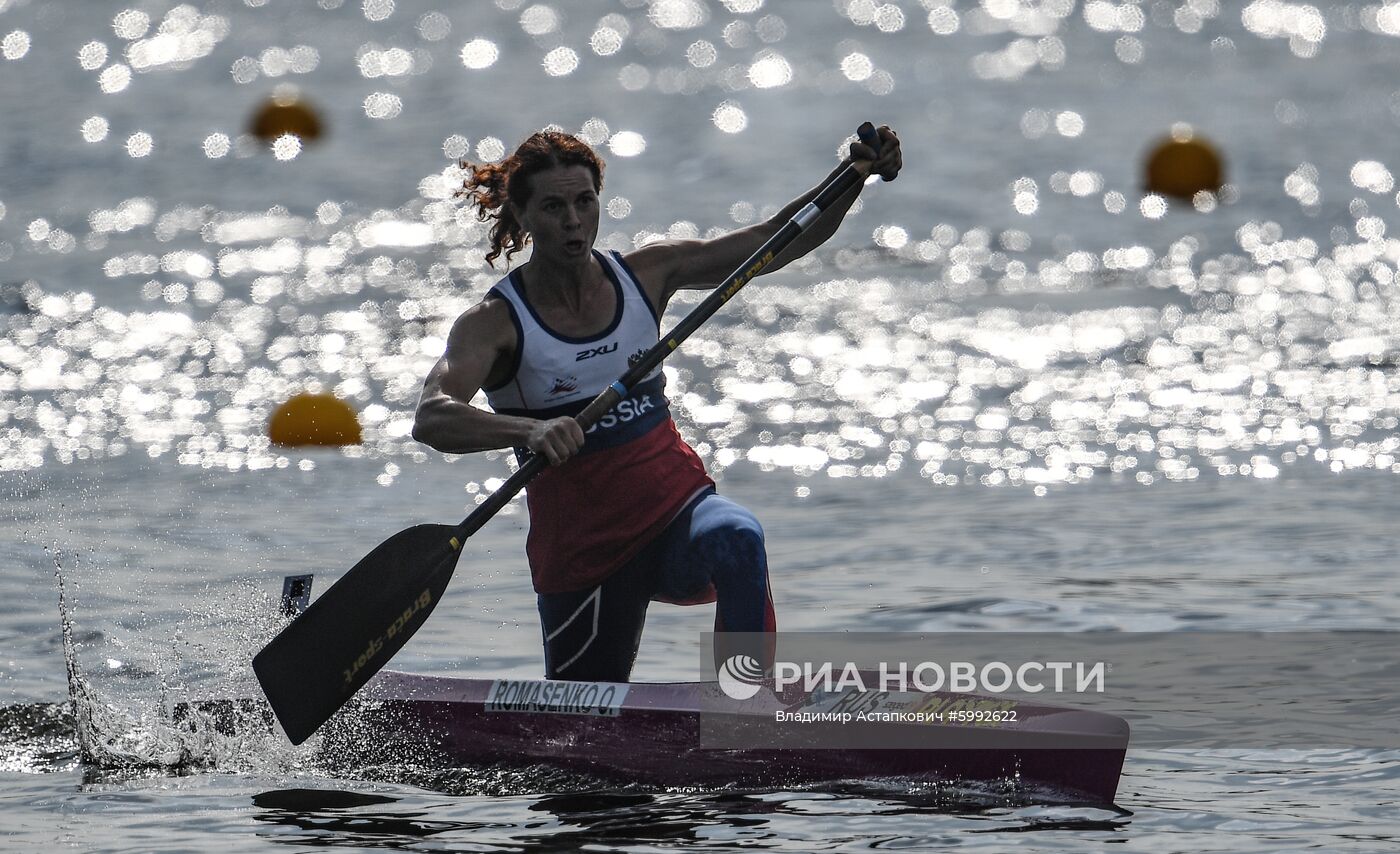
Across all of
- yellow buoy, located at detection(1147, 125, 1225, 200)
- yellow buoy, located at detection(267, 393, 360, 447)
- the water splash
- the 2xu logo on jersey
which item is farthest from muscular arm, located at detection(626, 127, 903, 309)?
yellow buoy, located at detection(1147, 125, 1225, 200)

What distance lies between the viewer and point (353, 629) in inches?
202

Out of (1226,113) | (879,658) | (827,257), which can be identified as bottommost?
(879,658)

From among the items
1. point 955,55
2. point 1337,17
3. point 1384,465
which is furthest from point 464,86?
point 1384,465

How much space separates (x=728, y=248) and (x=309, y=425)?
5709 mm

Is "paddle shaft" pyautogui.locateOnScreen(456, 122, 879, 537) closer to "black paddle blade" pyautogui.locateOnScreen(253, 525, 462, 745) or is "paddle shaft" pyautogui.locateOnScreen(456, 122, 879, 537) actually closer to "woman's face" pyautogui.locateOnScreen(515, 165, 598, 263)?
"black paddle blade" pyautogui.locateOnScreen(253, 525, 462, 745)

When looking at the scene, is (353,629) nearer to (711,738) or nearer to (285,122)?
(711,738)

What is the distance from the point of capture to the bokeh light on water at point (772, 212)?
34.8 ft

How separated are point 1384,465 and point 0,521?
6.36 m

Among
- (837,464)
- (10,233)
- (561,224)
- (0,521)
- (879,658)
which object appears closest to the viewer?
(561,224)

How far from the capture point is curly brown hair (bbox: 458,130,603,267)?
4898 mm

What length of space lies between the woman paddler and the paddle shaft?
8 cm

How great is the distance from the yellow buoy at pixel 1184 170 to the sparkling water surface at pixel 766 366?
238 millimetres

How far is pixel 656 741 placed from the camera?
4.92 metres

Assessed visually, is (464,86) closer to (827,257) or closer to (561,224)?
(827,257)
